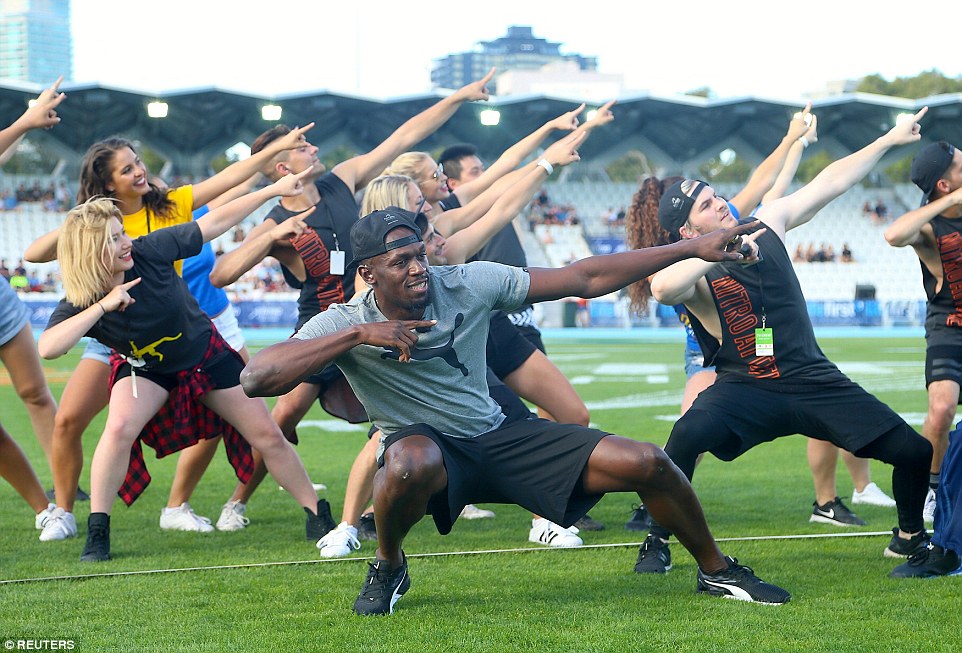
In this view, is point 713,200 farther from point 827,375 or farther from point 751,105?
point 751,105

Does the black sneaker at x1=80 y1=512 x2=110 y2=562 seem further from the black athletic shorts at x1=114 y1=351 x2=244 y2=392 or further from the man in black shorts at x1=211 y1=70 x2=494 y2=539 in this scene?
the man in black shorts at x1=211 y1=70 x2=494 y2=539

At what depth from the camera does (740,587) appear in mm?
4484

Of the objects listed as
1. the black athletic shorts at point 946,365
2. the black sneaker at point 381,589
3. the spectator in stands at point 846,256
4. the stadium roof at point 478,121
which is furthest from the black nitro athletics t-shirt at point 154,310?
the spectator in stands at point 846,256

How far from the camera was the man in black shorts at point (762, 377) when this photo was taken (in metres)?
5.03

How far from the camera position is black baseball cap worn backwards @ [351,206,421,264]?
169 inches

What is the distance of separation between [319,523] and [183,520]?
1.01 metres

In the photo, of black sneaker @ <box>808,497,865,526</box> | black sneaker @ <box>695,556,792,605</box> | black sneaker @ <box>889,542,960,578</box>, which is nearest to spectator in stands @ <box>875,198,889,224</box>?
black sneaker @ <box>808,497,865,526</box>

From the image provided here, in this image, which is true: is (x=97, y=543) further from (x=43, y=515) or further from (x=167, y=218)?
(x=167, y=218)

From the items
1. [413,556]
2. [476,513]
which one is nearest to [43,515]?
[413,556]

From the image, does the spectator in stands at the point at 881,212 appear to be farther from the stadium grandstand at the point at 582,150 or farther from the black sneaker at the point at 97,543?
the black sneaker at the point at 97,543

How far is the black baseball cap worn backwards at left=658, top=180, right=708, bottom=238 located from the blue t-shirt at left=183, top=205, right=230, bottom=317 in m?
2.94

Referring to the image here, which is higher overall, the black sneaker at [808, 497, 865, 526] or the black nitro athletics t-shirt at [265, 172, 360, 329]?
the black nitro athletics t-shirt at [265, 172, 360, 329]

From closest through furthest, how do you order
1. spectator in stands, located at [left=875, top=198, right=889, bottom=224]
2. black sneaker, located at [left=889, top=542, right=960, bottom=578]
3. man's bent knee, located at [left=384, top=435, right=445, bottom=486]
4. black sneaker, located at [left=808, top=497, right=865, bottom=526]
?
man's bent knee, located at [left=384, top=435, right=445, bottom=486] < black sneaker, located at [left=889, top=542, right=960, bottom=578] < black sneaker, located at [left=808, top=497, right=865, bottom=526] < spectator in stands, located at [left=875, top=198, right=889, bottom=224]

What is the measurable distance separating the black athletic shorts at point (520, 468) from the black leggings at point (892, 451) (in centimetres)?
73
